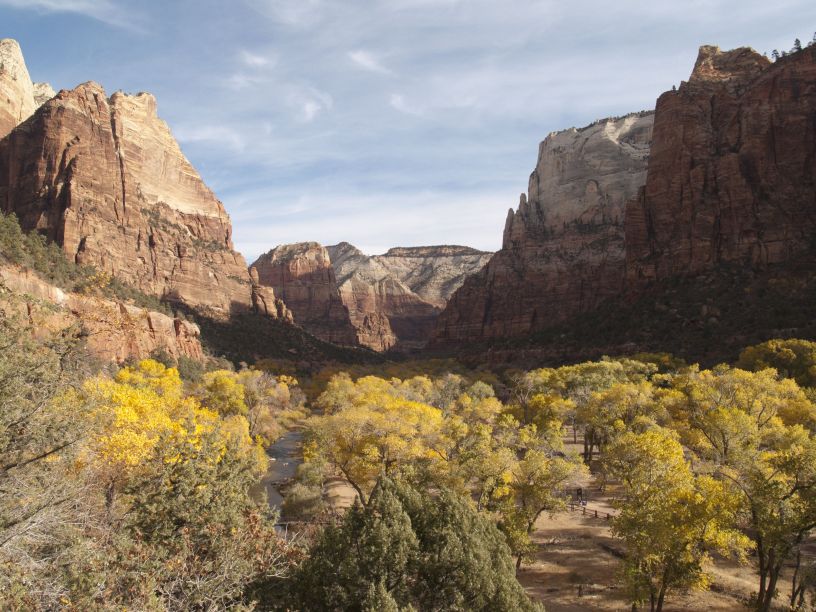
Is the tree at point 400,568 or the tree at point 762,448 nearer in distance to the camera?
the tree at point 400,568

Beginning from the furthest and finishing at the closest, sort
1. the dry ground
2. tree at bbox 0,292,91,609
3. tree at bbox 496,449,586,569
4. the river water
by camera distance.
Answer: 1. the river water
2. tree at bbox 496,449,586,569
3. the dry ground
4. tree at bbox 0,292,91,609

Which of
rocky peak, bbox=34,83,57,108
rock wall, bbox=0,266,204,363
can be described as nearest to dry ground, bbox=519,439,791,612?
rock wall, bbox=0,266,204,363

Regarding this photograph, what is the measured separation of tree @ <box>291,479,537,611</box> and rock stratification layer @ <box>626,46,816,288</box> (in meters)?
81.7

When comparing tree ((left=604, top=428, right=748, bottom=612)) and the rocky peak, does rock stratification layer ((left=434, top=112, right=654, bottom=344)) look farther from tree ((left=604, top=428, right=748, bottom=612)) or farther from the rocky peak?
the rocky peak

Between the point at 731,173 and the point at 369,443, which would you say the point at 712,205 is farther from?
the point at 369,443

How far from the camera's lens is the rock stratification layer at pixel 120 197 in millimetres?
85312

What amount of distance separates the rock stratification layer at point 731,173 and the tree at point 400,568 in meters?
81.7

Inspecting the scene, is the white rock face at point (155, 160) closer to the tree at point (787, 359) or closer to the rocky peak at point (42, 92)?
the rocky peak at point (42, 92)

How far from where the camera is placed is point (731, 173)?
90.3 meters

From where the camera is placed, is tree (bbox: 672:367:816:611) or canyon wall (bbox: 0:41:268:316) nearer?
tree (bbox: 672:367:816:611)

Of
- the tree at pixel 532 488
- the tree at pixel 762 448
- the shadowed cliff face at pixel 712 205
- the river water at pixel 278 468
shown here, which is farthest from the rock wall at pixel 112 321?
the shadowed cliff face at pixel 712 205

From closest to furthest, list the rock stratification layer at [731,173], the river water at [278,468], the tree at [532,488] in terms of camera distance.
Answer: the tree at [532,488] < the river water at [278,468] < the rock stratification layer at [731,173]

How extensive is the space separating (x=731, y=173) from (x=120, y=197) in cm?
10524

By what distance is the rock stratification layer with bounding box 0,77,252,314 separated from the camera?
8531 cm
